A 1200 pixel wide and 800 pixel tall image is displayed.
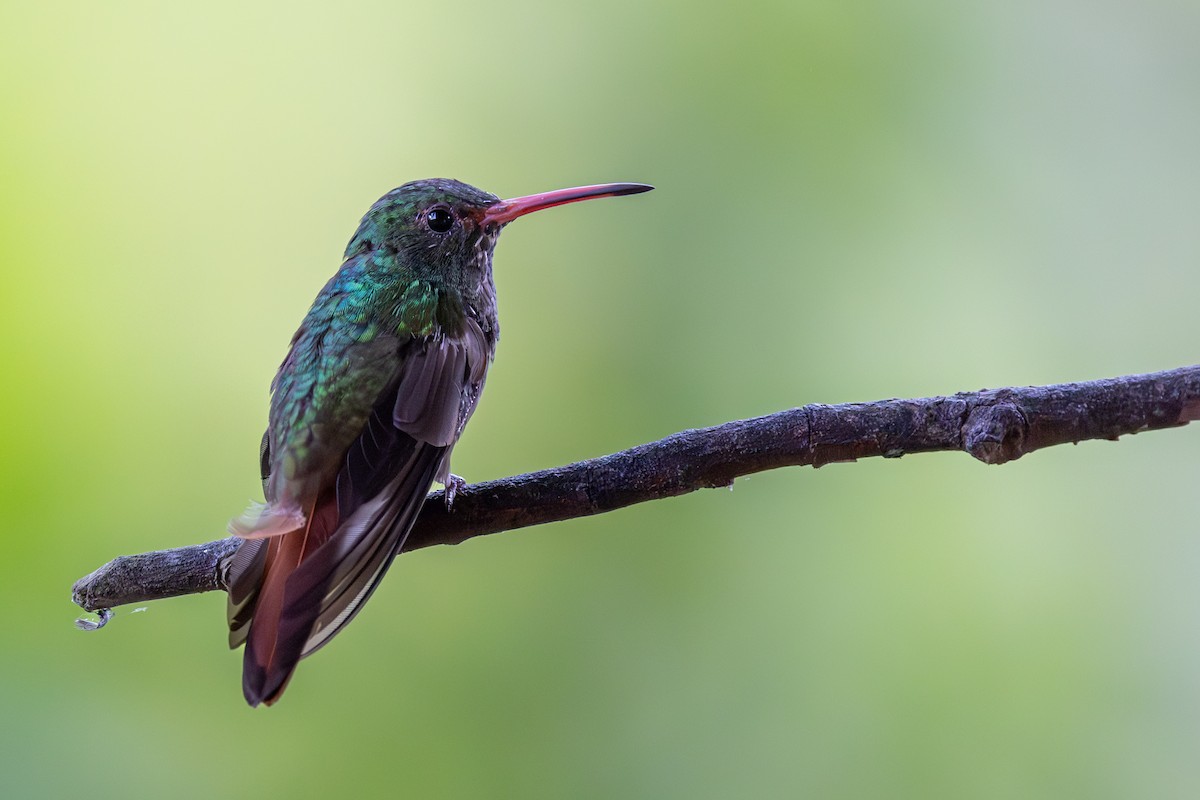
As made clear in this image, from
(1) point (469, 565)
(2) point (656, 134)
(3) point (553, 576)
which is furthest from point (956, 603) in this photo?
(2) point (656, 134)

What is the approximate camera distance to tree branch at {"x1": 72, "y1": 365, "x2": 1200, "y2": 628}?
1468 mm

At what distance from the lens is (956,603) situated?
9.42 feet

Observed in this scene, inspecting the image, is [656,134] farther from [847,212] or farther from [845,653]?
[845,653]

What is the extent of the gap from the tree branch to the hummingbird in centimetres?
10

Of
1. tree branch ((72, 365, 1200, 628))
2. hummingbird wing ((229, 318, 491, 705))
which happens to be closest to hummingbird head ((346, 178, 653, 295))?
hummingbird wing ((229, 318, 491, 705))

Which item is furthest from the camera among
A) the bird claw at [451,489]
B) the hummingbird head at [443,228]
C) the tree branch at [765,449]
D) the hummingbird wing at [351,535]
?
the hummingbird head at [443,228]

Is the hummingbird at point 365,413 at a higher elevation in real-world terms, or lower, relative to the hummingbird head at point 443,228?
lower

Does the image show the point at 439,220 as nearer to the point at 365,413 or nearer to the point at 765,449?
the point at 365,413

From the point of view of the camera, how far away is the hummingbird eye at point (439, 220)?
2.29 metres

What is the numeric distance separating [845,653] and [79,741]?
2004 millimetres

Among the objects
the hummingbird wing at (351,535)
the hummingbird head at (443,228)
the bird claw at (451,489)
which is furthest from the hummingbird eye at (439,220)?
the bird claw at (451,489)

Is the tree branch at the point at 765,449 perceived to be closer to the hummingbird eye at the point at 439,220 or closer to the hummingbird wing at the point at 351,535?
the hummingbird wing at the point at 351,535

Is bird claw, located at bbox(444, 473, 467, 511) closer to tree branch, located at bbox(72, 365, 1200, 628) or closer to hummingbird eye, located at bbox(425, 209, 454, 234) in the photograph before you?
tree branch, located at bbox(72, 365, 1200, 628)

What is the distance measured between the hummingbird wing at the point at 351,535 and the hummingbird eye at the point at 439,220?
36 cm
